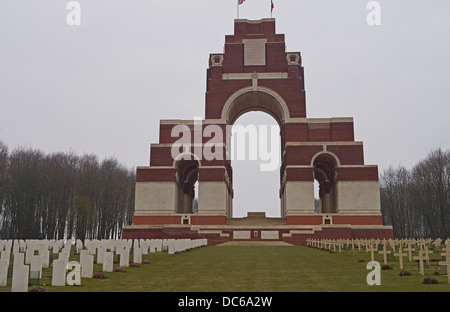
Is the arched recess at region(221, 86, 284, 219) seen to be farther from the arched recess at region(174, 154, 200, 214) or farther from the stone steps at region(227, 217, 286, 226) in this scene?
the stone steps at region(227, 217, 286, 226)

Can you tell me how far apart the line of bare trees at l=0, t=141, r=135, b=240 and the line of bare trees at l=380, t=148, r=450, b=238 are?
37150 mm

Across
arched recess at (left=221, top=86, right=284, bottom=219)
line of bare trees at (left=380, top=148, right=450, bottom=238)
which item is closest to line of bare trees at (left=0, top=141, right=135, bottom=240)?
arched recess at (left=221, top=86, right=284, bottom=219)

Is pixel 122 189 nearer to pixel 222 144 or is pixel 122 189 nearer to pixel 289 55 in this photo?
pixel 222 144

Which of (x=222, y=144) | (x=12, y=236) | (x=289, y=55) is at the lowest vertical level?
(x=12, y=236)

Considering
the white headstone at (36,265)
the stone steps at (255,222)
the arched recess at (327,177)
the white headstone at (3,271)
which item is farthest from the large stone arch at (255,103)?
the white headstone at (3,271)

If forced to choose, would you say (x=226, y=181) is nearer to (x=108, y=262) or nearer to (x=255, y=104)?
(x=255, y=104)

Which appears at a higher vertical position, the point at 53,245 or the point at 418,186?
the point at 418,186

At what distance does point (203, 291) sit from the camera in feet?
28.0

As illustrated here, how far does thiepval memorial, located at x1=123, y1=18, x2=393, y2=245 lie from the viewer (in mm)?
41219
